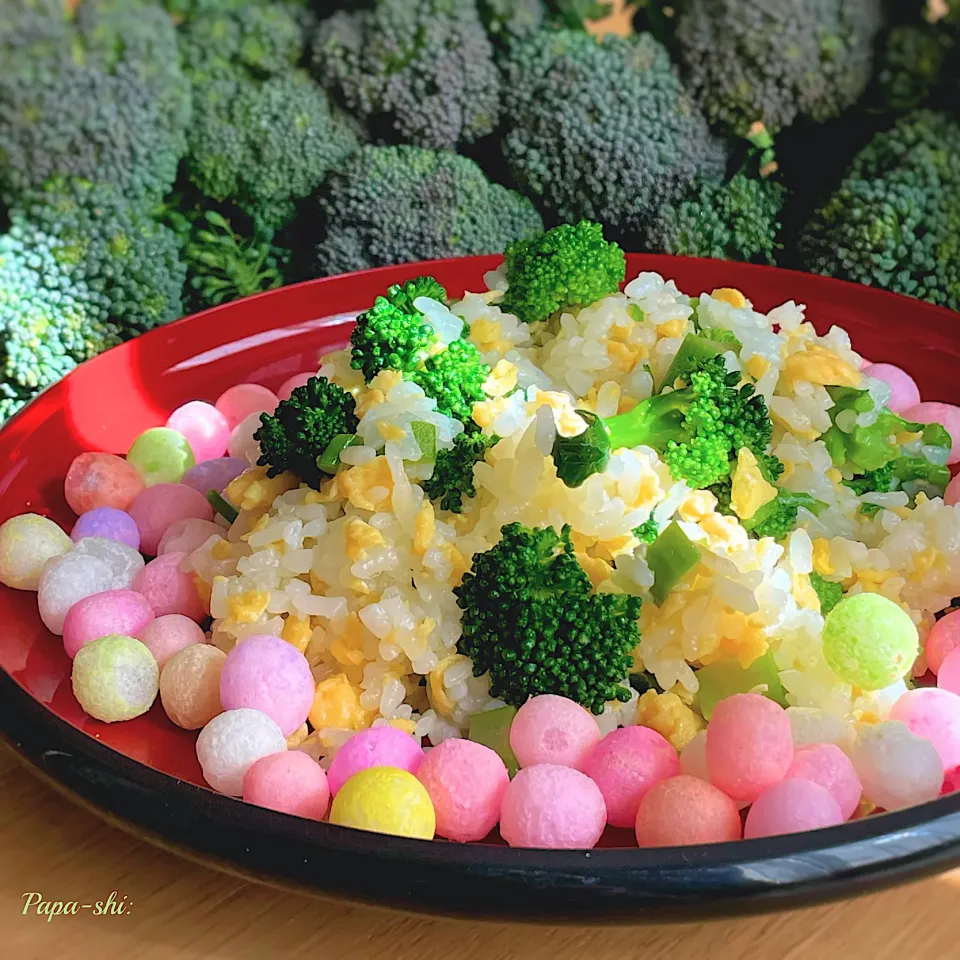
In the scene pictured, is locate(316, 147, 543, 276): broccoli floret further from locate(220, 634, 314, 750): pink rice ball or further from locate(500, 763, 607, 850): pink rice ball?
locate(500, 763, 607, 850): pink rice ball

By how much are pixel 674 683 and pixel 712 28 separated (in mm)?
1732

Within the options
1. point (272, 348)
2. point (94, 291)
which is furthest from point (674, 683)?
point (94, 291)

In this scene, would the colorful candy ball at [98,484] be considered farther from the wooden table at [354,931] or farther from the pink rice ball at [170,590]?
the wooden table at [354,931]

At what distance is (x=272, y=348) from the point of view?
2.02 m

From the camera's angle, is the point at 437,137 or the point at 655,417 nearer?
the point at 655,417

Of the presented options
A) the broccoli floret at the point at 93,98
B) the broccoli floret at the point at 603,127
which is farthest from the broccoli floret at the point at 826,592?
the broccoli floret at the point at 93,98

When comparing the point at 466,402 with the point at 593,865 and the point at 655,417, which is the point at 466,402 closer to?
the point at 655,417

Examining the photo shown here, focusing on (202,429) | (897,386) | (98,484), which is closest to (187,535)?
(98,484)

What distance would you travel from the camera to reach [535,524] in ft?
4.49

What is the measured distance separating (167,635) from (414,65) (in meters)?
1.59

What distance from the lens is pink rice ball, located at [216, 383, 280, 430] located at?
1889 mm

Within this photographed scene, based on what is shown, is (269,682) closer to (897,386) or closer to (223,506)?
(223,506)

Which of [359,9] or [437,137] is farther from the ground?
[359,9]

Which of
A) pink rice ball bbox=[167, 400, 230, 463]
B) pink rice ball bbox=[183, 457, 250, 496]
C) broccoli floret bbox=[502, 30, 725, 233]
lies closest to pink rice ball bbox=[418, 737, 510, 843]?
pink rice ball bbox=[183, 457, 250, 496]
